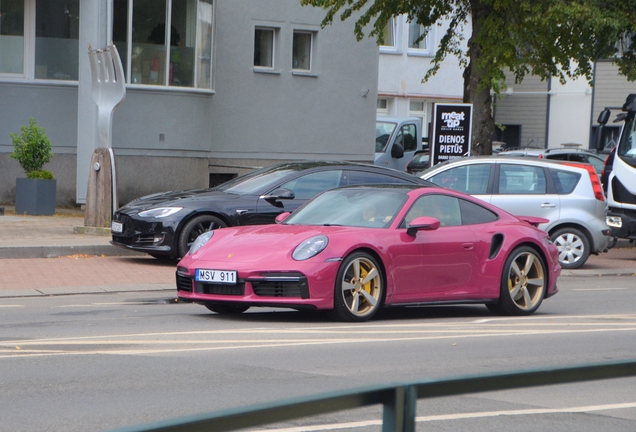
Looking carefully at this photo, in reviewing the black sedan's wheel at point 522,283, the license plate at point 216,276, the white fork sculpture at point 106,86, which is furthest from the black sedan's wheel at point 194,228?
the black sedan's wheel at point 522,283

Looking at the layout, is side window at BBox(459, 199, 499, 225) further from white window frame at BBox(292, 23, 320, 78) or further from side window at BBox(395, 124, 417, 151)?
side window at BBox(395, 124, 417, 151)

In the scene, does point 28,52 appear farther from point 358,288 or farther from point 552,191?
point 358,288

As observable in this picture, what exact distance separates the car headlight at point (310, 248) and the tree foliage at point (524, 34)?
11.6 metres

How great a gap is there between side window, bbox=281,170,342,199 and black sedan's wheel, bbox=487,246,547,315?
4743mm

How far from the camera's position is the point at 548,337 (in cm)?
887

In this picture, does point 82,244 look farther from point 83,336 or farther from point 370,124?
point 370,124

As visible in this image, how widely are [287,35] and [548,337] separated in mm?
18333

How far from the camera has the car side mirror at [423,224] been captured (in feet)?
31.3

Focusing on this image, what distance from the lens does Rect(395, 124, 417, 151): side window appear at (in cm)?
2888

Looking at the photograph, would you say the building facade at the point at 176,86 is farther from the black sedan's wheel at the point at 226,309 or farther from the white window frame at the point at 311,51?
the black sedan's wheel at the point at 226,309

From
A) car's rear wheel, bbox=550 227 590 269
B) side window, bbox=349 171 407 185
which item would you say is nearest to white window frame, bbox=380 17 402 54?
car's rear wheel, bbox=550 227 590 269

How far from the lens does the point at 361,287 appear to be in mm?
9273

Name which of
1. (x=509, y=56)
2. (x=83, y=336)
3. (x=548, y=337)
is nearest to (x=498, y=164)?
(x=509, y=56)

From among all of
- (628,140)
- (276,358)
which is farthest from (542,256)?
(628,140)
